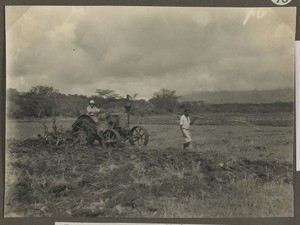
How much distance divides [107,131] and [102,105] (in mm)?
97

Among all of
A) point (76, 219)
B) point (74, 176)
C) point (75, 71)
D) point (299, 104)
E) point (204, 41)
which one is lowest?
point (76, 219)

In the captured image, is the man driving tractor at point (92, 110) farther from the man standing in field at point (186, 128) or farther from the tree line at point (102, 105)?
the man standing in field at point (186, 128)

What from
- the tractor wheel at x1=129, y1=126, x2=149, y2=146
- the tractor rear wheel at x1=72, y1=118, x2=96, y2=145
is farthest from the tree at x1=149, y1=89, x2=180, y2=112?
the tractor rear wheel at x1=72, y1=118, x2=96, y2=145

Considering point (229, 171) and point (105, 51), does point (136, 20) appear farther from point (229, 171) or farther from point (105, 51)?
point (229, 171)

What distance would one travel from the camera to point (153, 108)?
5.70ft

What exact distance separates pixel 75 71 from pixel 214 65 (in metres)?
0.50

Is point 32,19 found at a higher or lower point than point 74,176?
higher

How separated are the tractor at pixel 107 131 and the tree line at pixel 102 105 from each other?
3 cm

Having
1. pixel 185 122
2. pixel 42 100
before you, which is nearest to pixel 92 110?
pixel 42 100

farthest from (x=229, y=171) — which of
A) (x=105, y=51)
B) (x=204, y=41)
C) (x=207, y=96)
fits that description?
(x=105, y=51)

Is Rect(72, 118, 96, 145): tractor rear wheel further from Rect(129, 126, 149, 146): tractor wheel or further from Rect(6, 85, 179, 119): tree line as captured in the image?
Rect(129, 126, 149, 146): tractor wheel

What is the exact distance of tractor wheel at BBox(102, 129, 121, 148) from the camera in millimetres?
1754

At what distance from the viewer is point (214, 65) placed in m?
1.73

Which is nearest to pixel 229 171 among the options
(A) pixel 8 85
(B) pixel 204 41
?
(B) pixel 204 41
